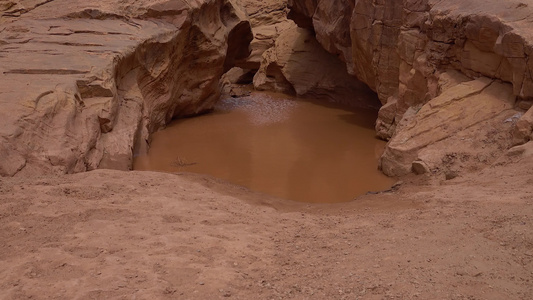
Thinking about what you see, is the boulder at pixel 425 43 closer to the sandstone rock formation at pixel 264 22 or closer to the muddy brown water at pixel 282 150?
the muddy brown water at pixel 282 150

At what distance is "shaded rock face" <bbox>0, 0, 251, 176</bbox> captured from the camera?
568cm

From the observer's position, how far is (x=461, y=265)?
2881 millimetres

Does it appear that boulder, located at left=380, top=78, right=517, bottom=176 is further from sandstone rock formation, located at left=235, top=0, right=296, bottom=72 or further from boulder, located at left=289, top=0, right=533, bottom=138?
sandstone rock formation, located at left=235, top=0, right=296, bottom=72

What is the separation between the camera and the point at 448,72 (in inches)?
290

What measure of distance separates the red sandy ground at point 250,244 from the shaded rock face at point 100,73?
3.57 feet

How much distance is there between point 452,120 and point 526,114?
3.26 ft

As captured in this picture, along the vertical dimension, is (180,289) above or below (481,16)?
below

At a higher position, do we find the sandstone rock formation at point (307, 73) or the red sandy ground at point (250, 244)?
the red sandy ground at point (250, 244)

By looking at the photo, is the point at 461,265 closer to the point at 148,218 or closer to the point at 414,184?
the point at 148,218

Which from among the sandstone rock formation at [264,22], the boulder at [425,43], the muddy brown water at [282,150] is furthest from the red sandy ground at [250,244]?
the sandstone rock formation at [264,22]

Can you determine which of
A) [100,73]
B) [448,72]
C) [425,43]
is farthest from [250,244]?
[425,43]

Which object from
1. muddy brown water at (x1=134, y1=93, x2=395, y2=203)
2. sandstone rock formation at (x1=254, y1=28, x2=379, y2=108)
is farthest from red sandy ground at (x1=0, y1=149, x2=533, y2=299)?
sandstone rock formation at (x1=254, y1=28, x2=379, y2=108)

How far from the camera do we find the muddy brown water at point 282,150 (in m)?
7.02

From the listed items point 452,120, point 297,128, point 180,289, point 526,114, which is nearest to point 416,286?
point 180,289
